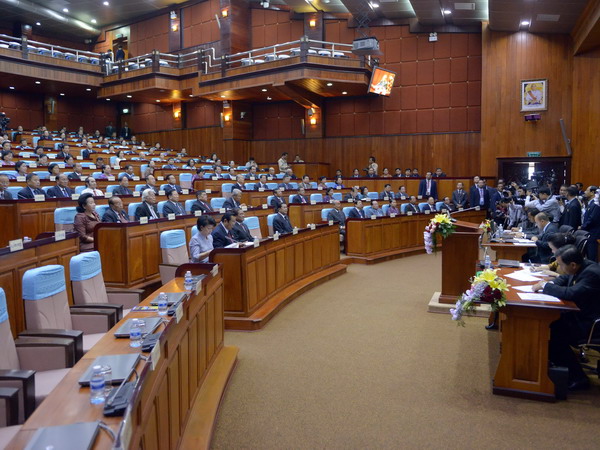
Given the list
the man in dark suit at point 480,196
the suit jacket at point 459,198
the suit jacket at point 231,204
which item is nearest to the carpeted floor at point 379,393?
the suit jacket at point 231,204

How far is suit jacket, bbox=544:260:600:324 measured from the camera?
3.29m

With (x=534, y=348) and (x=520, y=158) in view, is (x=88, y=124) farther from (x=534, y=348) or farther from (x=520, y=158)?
(x=534, y=348)

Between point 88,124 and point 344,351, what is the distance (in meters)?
18.6

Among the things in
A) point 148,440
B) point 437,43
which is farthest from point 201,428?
point 437,43

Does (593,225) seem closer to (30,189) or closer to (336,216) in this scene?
(336,216)

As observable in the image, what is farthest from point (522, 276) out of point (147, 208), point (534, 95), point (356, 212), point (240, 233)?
point (534, 95)

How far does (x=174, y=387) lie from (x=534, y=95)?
13.2 m

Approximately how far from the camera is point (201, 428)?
276 cm

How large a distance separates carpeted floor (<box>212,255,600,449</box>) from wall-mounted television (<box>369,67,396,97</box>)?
985cm

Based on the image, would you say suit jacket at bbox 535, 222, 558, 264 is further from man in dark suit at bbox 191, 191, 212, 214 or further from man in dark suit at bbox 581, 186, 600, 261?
man in dark suit at bbox 191, 191, 212, 214

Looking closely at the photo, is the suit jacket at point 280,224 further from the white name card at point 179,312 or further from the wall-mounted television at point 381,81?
the wall-mounted television at point 381,81

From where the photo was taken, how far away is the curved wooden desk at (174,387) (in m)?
1.66

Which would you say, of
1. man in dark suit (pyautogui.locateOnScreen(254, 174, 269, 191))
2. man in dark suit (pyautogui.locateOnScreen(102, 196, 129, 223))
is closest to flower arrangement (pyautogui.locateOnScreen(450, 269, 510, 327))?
man in dark suit (pyautogui.locateOnScreen(102, 196, 129, 223))

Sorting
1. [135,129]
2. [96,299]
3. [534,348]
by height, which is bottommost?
[534,348]
